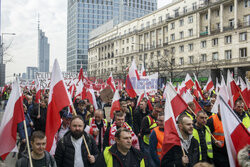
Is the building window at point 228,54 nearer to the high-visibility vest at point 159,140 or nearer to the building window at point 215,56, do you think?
the building window at point 215,56

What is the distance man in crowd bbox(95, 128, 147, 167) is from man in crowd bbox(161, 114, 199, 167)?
51cm

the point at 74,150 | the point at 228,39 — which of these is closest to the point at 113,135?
the point at 74,150

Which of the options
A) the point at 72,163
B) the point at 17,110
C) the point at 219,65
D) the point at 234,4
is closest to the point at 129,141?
the point at 72,163

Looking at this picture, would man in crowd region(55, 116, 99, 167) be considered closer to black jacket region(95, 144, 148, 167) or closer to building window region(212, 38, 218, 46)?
black jacket region(95, 144, 148, 167)

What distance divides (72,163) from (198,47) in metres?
38.9

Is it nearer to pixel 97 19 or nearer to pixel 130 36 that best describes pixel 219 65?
pixel 130 36

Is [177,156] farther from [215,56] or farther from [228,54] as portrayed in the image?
[215,56]

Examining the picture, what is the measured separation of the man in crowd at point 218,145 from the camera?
4.12 metres

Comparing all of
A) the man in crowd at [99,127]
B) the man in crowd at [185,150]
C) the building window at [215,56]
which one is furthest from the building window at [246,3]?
the man in crowd at [185,150]

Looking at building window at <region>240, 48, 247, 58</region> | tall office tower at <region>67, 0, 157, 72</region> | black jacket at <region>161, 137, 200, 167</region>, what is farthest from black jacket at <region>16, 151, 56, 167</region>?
tall office tower at <region>67, 0, 157, 72</region>

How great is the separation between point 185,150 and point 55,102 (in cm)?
244

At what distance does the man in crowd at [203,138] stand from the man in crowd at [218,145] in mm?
108

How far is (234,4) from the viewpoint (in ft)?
114

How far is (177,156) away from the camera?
140 inches
